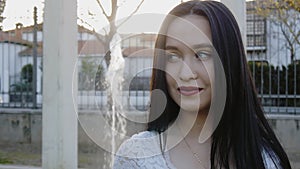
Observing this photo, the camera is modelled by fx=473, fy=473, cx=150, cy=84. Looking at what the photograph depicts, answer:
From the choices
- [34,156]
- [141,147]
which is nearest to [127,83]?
[34,156]

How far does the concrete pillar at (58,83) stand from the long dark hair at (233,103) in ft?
10.6

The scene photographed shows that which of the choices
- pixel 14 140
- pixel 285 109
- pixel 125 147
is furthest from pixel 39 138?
pixel 125 147

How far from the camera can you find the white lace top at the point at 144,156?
1.01 metres

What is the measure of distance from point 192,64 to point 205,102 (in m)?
0.09

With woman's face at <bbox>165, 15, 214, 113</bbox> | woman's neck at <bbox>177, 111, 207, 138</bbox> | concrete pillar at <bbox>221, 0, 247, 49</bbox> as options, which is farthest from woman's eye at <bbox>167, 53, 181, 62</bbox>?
concrete pillar at <bbox>221, 0, 247, 49</bbox>

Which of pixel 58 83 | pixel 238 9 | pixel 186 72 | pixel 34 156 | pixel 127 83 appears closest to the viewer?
pixel 186 72

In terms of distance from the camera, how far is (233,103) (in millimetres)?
1032

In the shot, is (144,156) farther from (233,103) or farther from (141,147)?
(233,103)

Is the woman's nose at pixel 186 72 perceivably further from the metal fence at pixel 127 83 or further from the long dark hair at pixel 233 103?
the metal fence at pixel 127 83

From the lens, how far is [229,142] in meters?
1.05

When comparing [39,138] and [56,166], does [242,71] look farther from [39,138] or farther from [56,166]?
[39,138]

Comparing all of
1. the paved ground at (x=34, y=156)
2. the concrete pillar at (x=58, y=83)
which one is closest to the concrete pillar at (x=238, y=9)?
the concrete pillar at (x=58, y=83)

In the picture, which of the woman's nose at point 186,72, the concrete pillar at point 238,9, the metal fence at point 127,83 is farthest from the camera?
the metal fence at point 127,83

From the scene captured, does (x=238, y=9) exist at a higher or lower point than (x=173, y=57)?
higher
